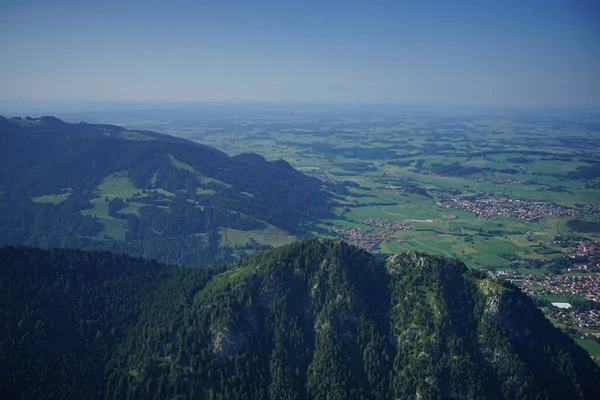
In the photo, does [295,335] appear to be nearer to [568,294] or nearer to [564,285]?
[568,294]

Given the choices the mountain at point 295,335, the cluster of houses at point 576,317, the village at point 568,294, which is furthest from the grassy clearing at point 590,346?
the mountain at point 295,335

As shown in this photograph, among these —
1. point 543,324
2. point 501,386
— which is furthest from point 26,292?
point 543,324

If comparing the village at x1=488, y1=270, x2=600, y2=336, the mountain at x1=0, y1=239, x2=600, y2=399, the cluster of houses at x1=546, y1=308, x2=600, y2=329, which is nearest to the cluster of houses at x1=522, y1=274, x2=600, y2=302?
the village at x1=488, y1=270, x2=600, y2=336

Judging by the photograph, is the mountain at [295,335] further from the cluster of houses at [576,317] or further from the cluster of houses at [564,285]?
the cluster of houses at [564,285]

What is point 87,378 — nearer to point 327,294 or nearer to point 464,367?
point 327,294

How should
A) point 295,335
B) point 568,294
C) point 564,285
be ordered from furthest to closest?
point 564,285 → point 568,294 → point 295,335

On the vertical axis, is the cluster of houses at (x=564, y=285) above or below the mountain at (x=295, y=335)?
below

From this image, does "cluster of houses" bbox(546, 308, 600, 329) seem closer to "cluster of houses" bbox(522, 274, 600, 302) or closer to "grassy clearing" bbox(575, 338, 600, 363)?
"grassy clearing" bbox(575, 338, 600, 363)

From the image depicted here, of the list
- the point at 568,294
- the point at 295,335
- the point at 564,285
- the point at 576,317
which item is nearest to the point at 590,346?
the point at 576,317

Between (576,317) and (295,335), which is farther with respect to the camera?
(576,317)
